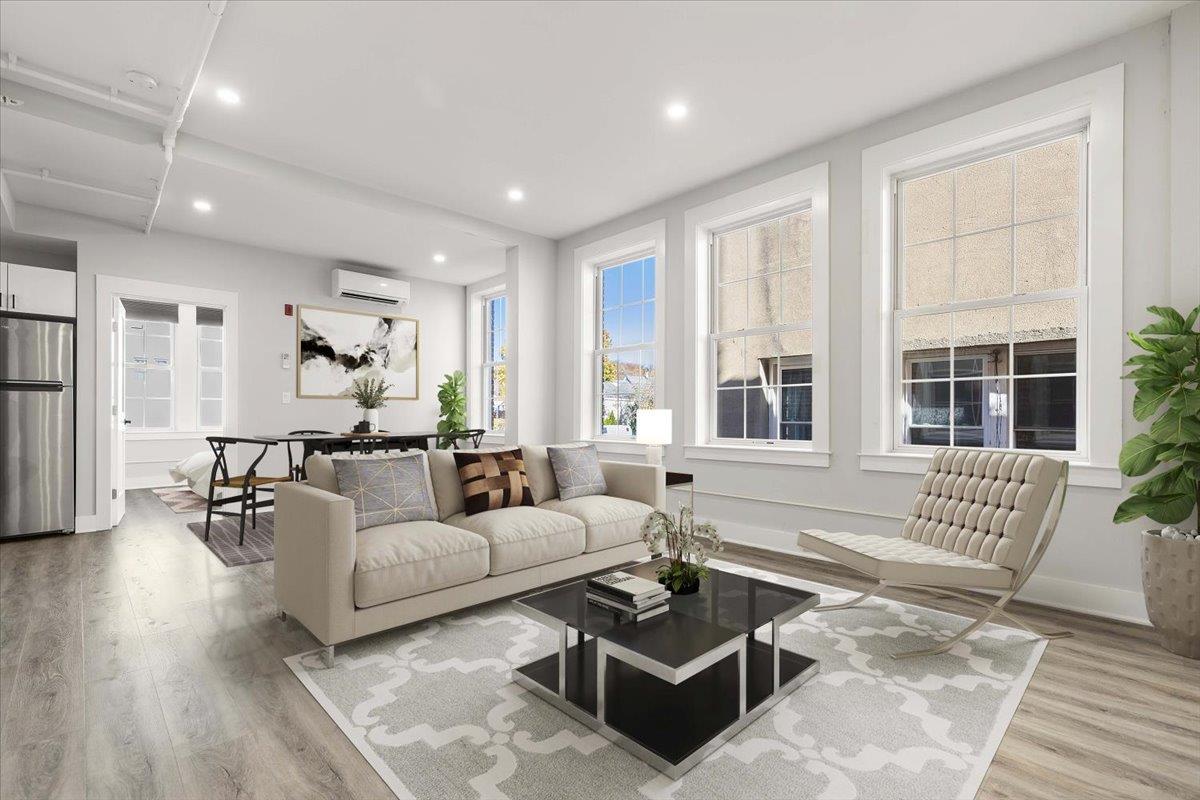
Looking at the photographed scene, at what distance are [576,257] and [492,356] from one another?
2398mm

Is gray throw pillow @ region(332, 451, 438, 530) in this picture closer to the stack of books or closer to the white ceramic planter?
the stack of books

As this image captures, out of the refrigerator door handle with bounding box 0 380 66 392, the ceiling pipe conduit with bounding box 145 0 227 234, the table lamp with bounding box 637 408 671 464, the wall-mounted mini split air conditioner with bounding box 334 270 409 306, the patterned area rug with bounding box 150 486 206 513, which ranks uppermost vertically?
the ceiling pipe conduit with bounding box 145 0 227 234

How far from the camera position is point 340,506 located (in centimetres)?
229

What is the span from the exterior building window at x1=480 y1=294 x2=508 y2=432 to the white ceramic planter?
6.43m

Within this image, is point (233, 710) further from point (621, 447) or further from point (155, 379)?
point (155, 379)

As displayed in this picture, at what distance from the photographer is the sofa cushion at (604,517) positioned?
329 centimetres

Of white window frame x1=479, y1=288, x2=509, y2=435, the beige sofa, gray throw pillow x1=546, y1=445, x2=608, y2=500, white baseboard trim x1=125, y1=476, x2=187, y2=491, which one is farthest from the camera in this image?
white window frame x1=479, y1=288, x2=509, y2=435

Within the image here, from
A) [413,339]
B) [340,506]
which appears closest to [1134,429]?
[340,506]

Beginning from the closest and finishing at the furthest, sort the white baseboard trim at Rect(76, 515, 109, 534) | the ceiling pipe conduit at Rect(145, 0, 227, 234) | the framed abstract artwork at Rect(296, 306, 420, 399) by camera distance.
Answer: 1. the ceiling pipe conduit at Rect(145, 0, 227, 234)
2. the white baseboard trim at Rect(76, 515, 109, 534)
3. the framed abstract artwork at Rect(296, 306, 420, 399)

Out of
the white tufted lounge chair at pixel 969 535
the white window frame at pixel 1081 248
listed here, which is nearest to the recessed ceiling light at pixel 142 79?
the white tufted lounge chair at pixel 969 535

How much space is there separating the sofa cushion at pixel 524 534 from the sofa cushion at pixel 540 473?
397 mm

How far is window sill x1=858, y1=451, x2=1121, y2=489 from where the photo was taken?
9.51ft

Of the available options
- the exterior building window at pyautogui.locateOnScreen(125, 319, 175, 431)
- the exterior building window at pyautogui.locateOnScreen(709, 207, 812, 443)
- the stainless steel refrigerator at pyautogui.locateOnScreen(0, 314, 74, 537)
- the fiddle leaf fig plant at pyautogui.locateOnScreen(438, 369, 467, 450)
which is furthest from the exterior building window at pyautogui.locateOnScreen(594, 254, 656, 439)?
the exterior building window at pyautogui.locateOnScreen(125, 319, 175, 431)

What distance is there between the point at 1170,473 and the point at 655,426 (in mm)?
2685
